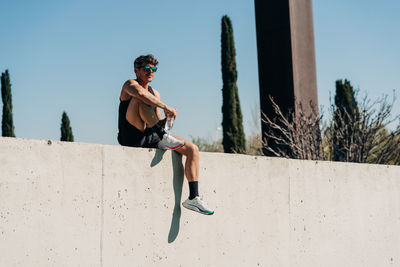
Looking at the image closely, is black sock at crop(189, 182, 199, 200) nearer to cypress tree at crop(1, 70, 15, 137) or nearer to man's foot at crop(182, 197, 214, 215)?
man's foot at crop(182, 197, 214, 215)

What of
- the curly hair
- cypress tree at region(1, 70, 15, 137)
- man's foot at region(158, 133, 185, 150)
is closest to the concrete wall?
man's foot at region(158, 133, 185, 150)

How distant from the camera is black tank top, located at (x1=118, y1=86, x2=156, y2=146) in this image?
12.8 ft

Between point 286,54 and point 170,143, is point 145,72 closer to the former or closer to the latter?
point 170,143

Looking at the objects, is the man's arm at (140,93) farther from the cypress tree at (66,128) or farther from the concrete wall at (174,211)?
the cypress tree at (66,128)

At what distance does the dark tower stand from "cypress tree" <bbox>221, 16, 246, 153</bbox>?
12.3 metres

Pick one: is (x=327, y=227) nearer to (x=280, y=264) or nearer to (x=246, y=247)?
(x=280, y=264)

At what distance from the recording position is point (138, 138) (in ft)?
12.8

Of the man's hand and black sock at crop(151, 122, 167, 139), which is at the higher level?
the man's hand

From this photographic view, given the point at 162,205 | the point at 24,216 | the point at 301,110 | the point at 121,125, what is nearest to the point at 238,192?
the point at 162,205

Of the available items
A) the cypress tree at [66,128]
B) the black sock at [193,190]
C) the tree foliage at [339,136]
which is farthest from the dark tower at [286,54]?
the cypress tree at [66,128]

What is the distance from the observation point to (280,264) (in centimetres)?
478

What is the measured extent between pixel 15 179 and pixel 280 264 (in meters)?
2.78

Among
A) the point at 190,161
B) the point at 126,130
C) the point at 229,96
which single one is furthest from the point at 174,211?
the point at 229,96

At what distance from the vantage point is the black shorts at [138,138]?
3914mm
